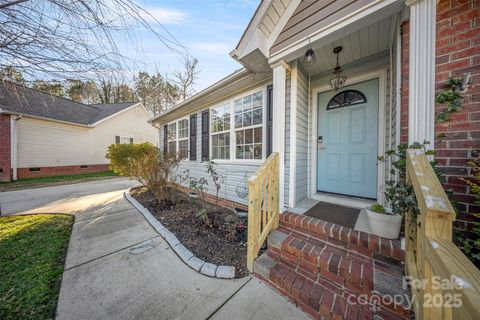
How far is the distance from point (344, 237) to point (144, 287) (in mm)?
2287

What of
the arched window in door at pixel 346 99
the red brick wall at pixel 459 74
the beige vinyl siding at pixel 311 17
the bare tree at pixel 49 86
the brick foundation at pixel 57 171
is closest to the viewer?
the red brick wall at pixel 459 74

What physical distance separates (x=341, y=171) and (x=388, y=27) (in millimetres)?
2064

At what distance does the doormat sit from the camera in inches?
90.4

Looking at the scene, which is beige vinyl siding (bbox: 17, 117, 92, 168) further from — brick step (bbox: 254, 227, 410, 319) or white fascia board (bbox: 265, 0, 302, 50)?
brick step (bbox: 254, 227, 410, 319)

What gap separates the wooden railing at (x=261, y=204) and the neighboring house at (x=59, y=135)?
8647 millimetres

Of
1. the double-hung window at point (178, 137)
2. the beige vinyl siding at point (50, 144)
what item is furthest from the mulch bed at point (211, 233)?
the beige vinyl siding at point (50, 144)

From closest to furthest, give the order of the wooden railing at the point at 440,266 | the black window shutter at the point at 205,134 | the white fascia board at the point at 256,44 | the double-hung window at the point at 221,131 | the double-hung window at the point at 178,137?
1. the wooden railing at the point at 440,266
2. the white fascia board at the point at 256,44
3. the double-hung window at the point at 221,131
4. the black window shutter at the point at 205,134
5. the double-hung window at the point at 178,137

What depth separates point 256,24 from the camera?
2.52 m

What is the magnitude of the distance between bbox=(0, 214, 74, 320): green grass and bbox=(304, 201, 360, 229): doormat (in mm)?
3047

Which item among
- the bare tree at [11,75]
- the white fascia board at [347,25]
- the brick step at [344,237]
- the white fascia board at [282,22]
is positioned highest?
the white fascia board at [282,22]

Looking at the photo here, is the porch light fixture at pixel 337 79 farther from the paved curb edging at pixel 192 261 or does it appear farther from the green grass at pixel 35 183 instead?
the green grass at pixel 35 183

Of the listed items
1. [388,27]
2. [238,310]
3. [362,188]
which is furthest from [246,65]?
[238,310]

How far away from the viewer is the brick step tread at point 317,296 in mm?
1430

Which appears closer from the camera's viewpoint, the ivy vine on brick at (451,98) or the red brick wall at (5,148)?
the ivy vine on brick at (451,98)
